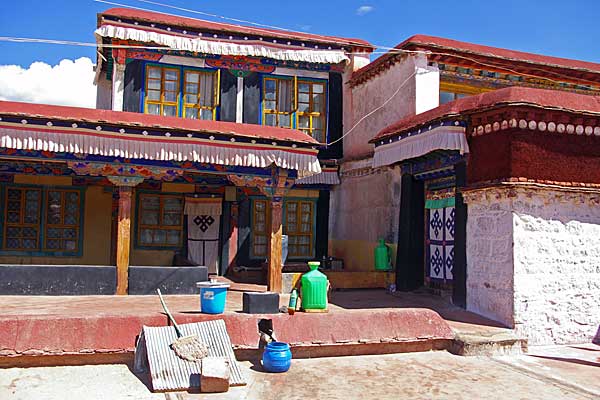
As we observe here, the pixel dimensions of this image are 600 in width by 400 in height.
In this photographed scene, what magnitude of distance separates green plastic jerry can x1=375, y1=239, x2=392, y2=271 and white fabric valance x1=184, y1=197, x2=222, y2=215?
421 cm

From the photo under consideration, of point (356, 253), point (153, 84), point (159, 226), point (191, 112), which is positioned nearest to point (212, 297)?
point (159, 226)

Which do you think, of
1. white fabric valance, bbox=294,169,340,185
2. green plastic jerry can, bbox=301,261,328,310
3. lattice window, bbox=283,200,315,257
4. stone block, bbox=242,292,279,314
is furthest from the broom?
white fabric valance, bbox=294,169,340,185

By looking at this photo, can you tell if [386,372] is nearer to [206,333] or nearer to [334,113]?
[206,333]

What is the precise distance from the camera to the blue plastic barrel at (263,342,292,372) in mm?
6500

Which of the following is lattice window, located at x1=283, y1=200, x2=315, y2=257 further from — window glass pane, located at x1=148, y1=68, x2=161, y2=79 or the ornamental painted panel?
window glass pane, located at x1=148, y1=68, x2=161, y2=79

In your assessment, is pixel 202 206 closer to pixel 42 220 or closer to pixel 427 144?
pixel 42 220

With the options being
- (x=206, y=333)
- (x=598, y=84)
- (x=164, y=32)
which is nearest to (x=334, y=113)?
(x=164, y=32)

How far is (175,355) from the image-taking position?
619 centimetres

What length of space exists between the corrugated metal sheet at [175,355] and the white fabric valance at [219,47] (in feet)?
28.3

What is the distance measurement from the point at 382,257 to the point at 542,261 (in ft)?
14.6

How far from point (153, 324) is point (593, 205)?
6893mm

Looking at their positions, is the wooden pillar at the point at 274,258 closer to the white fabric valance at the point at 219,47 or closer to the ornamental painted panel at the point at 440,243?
the ornamental painted panel at the point at 440,243

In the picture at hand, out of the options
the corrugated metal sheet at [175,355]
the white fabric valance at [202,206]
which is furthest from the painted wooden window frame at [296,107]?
the corrugated metal sheet at [175,355]

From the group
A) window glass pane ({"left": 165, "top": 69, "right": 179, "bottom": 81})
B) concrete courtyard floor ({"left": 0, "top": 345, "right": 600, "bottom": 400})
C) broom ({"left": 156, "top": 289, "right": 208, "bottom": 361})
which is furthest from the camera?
window glass pane ({"left": 165, "top": 69, "right": 179, "bottom": 81})
